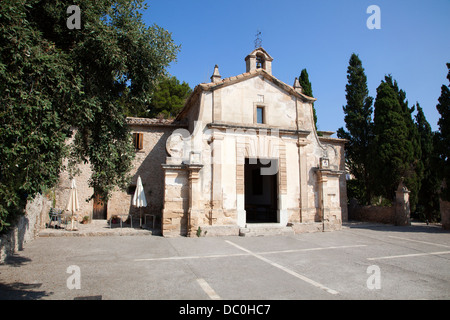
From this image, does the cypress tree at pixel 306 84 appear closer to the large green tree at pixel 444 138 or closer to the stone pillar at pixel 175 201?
the large green tree at pixel 444 138

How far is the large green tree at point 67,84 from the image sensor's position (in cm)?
367

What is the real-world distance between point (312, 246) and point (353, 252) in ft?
4.64

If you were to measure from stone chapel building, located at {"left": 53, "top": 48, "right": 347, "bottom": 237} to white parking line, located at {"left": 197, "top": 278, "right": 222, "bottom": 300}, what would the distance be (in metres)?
5.80

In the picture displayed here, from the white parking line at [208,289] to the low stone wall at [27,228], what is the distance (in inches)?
191

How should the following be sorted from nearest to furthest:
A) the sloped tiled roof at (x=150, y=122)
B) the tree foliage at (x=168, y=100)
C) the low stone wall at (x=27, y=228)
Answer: the low stone wall at (x=27, y=228)
the sloped tiled roof at (x=150, y=122)
the tree foliage at (x=168, y=100)

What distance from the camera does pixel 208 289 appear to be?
5152mm

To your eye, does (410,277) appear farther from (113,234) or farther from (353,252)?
(113,234)

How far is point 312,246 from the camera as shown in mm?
Result: 9648

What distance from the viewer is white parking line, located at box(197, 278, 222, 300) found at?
4762 mm

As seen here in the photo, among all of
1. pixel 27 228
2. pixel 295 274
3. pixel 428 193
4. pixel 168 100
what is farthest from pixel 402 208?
pixel 168 100

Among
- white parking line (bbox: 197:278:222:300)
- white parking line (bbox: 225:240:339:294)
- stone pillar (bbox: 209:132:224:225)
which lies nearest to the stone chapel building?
stone pillar (bbox: 209:132:224:225)

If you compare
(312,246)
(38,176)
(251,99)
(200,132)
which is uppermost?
(251,99)

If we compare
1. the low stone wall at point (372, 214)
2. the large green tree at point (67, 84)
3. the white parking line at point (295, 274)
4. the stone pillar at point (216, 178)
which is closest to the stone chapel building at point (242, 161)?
the stone pillar at point (216, 178)

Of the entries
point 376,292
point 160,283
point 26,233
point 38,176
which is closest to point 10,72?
point 38,176
